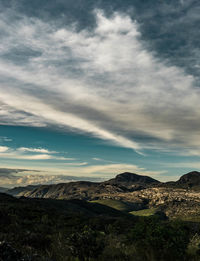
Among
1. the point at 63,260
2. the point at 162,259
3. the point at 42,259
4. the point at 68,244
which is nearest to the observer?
the point at 42,259

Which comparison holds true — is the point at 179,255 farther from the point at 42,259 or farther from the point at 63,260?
the point at 42,259

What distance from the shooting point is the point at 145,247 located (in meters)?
10.6

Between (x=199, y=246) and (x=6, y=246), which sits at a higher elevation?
(x=6, y=246)

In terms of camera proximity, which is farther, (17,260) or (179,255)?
(179,255)

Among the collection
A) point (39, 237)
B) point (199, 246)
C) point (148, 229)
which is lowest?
point (39, 237)

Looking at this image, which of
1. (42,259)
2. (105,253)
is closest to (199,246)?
(105,253)

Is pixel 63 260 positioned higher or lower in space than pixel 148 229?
lower

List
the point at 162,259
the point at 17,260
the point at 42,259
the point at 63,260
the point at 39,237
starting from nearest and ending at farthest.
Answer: the point at 17,260
the point at 42,259
the point at 63,260
the point at 162,259
the point at 39,237

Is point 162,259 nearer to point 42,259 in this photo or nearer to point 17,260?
point 42,259

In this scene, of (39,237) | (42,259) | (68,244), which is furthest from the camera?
(39,237)

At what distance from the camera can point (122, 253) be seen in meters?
9.97

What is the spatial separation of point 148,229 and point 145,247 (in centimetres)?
93

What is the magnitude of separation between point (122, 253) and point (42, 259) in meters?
4.19

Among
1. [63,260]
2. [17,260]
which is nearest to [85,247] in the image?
[63,260]
